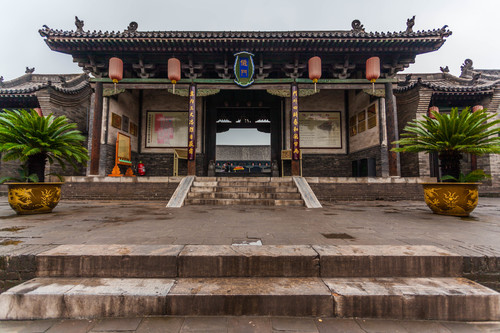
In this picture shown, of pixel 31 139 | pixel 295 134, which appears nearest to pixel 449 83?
pixel 295 134

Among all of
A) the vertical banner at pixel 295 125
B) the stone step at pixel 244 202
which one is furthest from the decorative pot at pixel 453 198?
the vertical banner at pixel 295 125

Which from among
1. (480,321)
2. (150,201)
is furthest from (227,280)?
(150,201)

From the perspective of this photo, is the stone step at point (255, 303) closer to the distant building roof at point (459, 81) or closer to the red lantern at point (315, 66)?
the red lantern at point (315, 66)

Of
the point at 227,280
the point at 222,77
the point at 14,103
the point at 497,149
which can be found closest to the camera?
the point at 227,280

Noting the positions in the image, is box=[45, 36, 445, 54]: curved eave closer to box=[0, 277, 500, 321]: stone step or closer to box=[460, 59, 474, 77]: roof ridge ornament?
box=[460, 59, 474, 77]: roof ridge ornament

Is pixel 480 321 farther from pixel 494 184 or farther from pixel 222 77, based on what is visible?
pixel 494 184

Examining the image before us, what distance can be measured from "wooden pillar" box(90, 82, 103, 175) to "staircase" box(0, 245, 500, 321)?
7.04 metres

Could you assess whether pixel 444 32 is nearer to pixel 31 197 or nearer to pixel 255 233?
pixel 255 233

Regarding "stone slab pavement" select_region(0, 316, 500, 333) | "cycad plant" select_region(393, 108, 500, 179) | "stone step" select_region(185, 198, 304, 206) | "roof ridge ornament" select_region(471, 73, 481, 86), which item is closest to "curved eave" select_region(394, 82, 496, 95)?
"roof ridge ornament" select_region(471, 73, 481, 86)

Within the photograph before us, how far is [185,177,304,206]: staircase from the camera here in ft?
19.0

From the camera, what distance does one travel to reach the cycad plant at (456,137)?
3.88 metres

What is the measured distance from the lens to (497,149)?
378 centimetres

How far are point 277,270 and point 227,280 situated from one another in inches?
16.0

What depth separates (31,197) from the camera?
13.4ft
